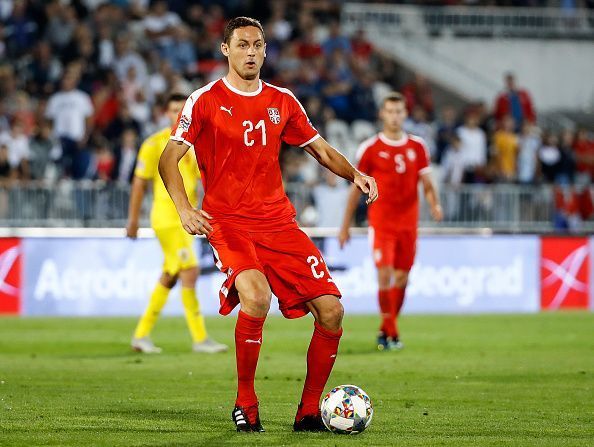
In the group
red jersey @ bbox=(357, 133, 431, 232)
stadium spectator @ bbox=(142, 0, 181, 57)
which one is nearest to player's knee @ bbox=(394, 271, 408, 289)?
red jersey @ bbox=(357, 133, 431, 232)

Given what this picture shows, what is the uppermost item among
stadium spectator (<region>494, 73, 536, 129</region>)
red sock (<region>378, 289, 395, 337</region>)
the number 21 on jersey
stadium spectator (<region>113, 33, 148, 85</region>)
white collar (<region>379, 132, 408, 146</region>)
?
stadium spectator (<region>113, 33, 148, 85</region>)

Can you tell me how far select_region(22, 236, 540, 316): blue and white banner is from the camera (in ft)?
64.1

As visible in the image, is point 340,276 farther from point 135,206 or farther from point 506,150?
point 135,206

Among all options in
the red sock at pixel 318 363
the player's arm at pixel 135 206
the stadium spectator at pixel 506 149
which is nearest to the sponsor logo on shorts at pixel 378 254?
the player's arm at pixel 135 206

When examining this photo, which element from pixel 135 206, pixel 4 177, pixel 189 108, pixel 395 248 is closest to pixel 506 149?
pixel 4 177

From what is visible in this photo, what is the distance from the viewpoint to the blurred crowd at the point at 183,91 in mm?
21984

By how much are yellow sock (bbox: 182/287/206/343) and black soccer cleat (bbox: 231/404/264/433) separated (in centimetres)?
595

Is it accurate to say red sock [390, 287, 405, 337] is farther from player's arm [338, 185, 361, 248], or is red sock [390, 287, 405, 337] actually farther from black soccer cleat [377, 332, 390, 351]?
player's arm [338, 185, 361, 248]

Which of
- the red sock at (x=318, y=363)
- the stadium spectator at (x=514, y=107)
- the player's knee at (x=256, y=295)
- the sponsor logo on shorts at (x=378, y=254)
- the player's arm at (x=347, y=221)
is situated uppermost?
the stadium spectator at (x=514, y=107)

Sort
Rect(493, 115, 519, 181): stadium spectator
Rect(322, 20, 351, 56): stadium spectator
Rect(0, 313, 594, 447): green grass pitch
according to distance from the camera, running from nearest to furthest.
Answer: Rect(0, 313, 594, 447): green grass pitch
Rect(493, 115, 519, 181): stadium spectator
Rect(322, 20, 351, 56): stadium spectator

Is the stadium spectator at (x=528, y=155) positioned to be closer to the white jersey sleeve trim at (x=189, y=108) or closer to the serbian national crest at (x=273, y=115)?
the serbian national crest at (x=273, y=115)

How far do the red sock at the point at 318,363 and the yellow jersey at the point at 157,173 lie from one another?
5.50m

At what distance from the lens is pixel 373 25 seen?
100 feet

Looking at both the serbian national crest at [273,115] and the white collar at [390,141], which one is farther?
the white collar at [390,141]
